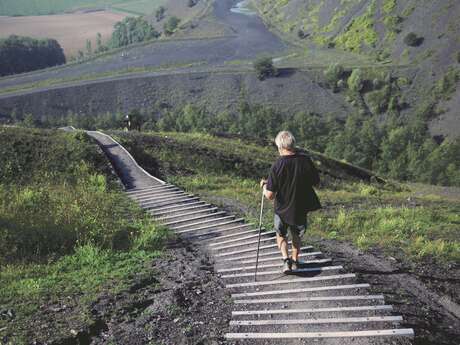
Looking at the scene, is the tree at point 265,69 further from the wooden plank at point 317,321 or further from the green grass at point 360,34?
the wooden plank at point 317,321

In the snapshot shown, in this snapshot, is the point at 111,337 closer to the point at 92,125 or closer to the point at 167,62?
the point at 92,125

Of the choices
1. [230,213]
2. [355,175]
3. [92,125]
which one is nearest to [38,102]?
[92,125]

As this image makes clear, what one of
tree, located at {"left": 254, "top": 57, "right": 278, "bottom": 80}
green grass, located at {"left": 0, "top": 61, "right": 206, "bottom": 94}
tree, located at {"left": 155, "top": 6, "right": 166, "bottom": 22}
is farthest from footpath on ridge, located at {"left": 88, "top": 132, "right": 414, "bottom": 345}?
tree, located at {"left": 155, "top": 6, "right": 166, "bottom": 22}

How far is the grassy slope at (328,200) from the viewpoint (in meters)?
12.0

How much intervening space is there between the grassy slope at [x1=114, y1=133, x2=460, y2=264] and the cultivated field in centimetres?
12445

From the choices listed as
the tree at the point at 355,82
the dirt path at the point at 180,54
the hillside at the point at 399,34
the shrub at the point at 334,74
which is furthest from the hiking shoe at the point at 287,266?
the dirt path at the point at 180,54

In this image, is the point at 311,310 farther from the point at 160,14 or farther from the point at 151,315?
the point at 160,14

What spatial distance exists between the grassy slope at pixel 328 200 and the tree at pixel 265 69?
5992cm

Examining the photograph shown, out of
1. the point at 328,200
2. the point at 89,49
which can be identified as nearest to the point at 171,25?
the point at 89,49

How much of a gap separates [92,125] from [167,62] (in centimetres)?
4017

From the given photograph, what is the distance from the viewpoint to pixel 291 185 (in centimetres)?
759

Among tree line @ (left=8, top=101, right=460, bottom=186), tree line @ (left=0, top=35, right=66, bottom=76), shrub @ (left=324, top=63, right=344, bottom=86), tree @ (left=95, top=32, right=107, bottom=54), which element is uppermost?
tree @ (left=95, top=32, right=107, bottom=54)

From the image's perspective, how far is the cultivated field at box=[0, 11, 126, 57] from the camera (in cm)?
14525

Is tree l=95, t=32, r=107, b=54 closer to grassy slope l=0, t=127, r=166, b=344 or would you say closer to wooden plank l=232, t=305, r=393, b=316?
grassy slope l=0, t=127, r=166, b=344
